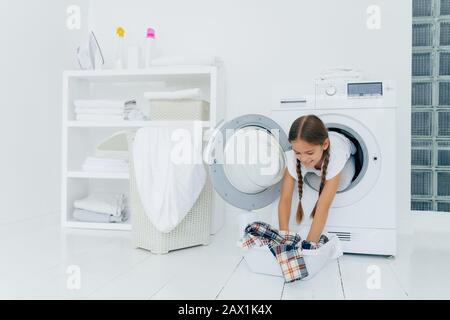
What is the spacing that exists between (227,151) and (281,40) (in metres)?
1.12

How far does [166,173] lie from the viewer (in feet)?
5.84

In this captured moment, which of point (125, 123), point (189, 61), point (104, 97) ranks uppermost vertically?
point (189, 61)

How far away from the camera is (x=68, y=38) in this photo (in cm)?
271

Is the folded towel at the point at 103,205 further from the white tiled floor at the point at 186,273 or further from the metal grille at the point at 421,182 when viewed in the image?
the metal grille at the point at 421,182

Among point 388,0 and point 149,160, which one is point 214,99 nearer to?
point 149,160

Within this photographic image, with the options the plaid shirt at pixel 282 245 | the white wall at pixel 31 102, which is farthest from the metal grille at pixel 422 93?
the white wall at pixel 31 102

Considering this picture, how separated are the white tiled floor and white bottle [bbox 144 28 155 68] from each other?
41.1 inches

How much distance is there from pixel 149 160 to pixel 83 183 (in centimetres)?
96

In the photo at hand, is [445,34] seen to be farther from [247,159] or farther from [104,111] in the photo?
[104,111]

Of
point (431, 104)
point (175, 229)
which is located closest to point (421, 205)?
point (431, 104)

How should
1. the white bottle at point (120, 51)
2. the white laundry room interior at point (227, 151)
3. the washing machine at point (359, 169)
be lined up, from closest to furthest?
the white laundry room interior at point (227, 151)
the washing machine at point (359, 169)
the white bottle at point (120, 51)

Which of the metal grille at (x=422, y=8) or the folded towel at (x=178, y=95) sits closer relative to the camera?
the folded towel at (x=178, y=95)

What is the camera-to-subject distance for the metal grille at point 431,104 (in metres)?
2.41

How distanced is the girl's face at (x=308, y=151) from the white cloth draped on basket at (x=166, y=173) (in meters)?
0.46
